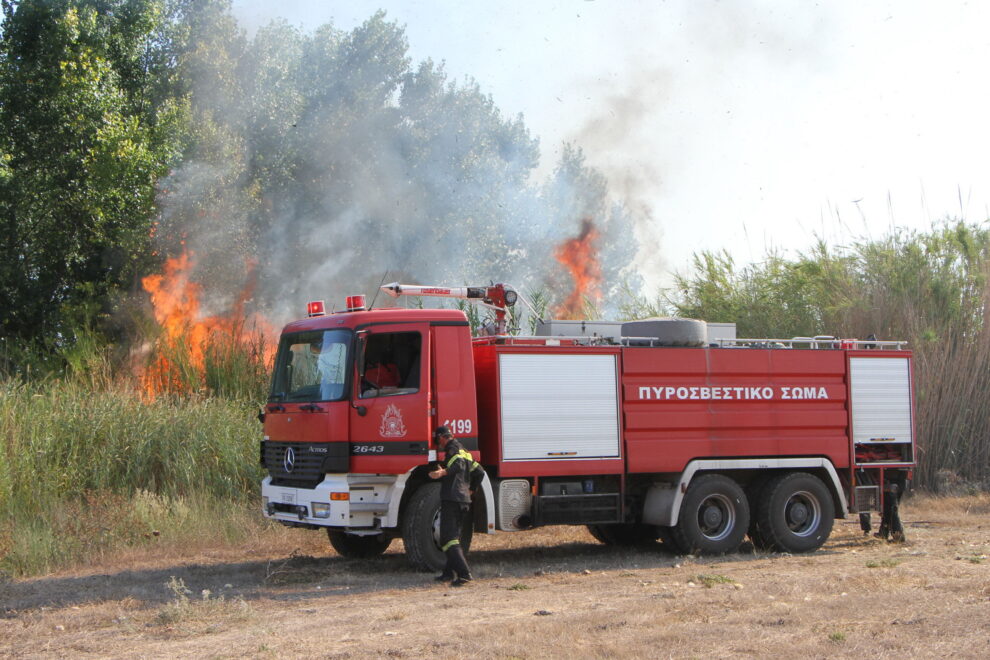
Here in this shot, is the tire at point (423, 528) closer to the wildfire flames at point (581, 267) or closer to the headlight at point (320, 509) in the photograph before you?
the headlight at point (320, 509)

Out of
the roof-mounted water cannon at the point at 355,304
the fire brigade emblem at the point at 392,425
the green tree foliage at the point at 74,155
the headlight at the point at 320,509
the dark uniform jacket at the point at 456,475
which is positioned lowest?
the headlight at the point at 320,509

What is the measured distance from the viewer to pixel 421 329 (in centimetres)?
1105

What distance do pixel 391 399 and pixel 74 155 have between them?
42.2ft

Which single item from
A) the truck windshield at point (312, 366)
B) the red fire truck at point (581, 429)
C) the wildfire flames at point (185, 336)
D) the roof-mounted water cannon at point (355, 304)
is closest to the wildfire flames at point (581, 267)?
the wildfire flames at point (185, 336)

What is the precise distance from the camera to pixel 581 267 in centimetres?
2227

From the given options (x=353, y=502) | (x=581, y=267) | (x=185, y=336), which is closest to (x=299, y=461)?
(x=353, y=502)

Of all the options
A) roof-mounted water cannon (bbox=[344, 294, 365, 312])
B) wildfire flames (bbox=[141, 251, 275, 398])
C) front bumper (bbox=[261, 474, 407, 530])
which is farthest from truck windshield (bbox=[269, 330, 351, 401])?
wildfire flames (bbox=[141, 251, 275, 398])

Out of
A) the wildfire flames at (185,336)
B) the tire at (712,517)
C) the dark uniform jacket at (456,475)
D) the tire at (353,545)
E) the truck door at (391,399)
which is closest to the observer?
the dark uniform jacket at (456,475)

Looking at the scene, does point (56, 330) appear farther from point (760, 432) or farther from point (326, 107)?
point (760, 432)

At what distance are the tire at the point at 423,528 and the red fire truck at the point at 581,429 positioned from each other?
0.02 metres

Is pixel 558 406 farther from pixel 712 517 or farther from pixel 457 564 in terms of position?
pixel 712 517

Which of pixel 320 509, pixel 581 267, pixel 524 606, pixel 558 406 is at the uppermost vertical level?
pixel 581 267

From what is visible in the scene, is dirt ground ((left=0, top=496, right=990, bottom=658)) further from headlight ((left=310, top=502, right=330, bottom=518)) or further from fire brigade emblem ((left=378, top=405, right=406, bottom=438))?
fire brigade emblem ((left=378, top=405, right=406, bottom=438))

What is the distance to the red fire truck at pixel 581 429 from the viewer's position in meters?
10.9
